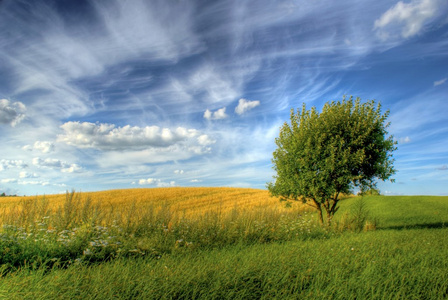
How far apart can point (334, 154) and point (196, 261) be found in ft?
41.9

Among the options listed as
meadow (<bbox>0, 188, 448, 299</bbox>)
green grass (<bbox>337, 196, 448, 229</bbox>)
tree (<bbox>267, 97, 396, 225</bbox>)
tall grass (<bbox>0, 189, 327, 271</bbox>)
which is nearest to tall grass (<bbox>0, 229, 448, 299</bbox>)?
meadow (<bbox>0, 188, 448, 299</bbox>)

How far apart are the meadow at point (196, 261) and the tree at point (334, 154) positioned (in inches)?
158

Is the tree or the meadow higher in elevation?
the tree

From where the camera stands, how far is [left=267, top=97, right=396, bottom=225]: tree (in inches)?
698

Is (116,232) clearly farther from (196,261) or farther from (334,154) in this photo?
(334,154)

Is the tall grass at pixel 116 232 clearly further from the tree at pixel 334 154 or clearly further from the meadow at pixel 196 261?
the tree at pixel 334 154

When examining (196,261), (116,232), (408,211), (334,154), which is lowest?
(196,261)

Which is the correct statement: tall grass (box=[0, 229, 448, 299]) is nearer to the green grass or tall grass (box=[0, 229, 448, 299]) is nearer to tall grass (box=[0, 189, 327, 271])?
tall grass (box=[0, 189, 327, 271])

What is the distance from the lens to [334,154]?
688 inches

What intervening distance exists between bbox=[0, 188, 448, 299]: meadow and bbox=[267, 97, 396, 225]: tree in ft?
13.2

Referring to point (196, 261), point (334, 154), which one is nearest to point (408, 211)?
point (334, 154)

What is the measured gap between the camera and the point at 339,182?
692 inches

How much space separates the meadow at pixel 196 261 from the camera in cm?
556

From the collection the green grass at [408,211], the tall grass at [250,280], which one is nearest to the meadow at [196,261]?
the tall grass at [250,280]
